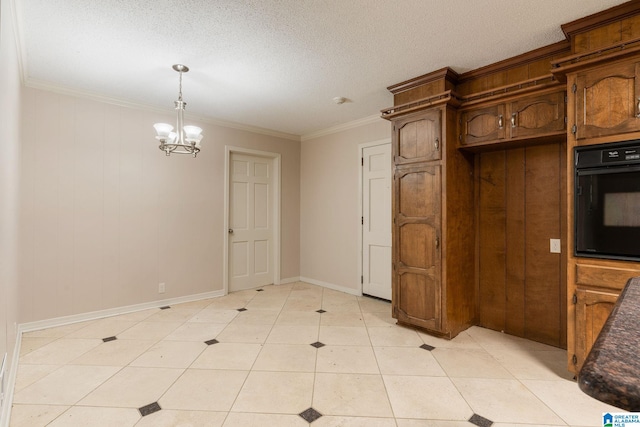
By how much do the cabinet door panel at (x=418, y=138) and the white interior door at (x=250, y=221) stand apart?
102 inches

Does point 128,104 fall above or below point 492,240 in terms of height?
above

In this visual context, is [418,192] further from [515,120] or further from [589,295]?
[589,295]

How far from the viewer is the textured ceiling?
209cm

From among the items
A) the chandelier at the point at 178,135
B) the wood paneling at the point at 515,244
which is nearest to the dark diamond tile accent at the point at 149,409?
the chandelier at the point at 178,135

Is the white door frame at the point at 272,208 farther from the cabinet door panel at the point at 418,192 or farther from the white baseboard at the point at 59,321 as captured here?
the cabinet door panel at the point at 418,192

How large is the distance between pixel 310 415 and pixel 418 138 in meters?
2.60

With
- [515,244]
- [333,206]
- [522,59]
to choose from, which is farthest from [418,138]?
[333,206]

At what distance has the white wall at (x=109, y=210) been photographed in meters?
3.25

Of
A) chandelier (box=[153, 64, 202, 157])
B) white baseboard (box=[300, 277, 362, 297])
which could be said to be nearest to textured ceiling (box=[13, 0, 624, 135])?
chandelier (box=[153, 64, 202, 157])

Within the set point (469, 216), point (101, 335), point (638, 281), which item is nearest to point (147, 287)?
point (101, 335)

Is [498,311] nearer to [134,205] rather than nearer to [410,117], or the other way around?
[410,117]

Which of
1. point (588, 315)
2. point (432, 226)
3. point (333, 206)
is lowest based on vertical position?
point (588, 315)

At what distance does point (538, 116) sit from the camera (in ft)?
8.59

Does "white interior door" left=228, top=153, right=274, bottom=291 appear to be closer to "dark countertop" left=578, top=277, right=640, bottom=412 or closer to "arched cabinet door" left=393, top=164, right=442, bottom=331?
"arched cabinet door" left=393, top=164, right=442, bottom=331
